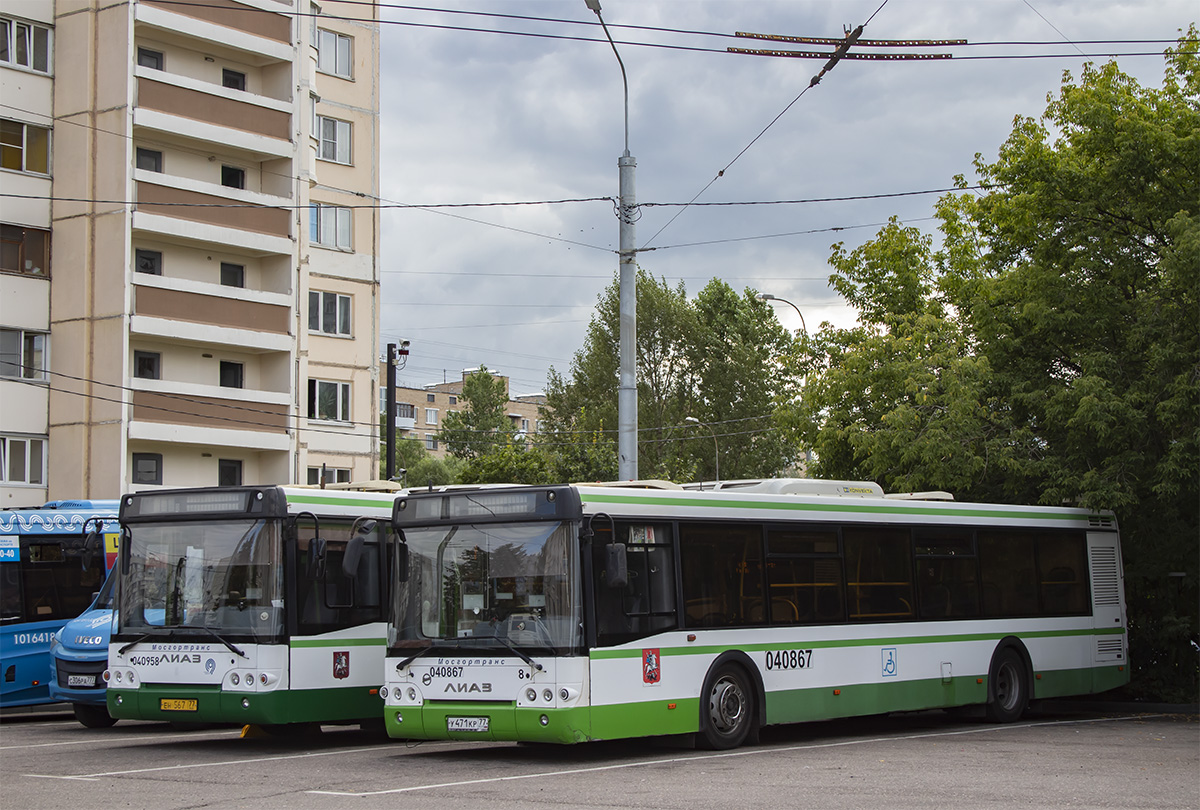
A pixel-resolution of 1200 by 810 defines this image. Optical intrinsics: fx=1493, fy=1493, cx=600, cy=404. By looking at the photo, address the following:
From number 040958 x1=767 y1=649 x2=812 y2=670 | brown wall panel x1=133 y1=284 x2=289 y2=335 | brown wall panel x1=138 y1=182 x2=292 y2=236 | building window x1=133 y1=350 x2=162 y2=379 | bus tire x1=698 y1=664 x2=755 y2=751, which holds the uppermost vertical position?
brown wall panel x1=138 y1=182 x2=292 y2=236

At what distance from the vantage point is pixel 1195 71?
22047mm

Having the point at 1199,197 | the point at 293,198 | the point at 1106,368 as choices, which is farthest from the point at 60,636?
the point at 293,198

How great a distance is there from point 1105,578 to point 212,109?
29953 millimetres

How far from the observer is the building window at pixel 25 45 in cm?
3984

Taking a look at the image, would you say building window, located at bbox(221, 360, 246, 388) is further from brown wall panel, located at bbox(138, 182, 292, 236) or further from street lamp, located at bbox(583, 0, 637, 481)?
street lamp, located at bbox(583, 0, 637, 481)

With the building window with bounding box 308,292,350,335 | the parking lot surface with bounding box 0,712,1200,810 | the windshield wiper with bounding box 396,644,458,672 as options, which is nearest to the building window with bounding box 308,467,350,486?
the building window with bounding box 308,292,350,335

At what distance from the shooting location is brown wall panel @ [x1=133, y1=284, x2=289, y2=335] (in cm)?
4038

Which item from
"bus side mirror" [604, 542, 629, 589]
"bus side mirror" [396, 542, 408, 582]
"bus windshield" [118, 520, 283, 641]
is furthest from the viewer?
"bus windshield" [118, 520, 283, 641]

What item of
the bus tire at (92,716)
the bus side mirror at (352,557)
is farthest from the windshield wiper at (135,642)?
the bus tire at (92,716)

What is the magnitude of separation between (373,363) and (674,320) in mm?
23123

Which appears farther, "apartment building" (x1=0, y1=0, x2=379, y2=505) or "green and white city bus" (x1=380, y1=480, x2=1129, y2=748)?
"apartment building" (x1=0, y1=0, x2=379, y2=505)

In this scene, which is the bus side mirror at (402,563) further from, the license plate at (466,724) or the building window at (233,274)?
the building window at (233,274)

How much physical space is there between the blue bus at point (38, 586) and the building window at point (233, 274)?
22385mm

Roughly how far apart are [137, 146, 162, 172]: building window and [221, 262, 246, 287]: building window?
3.40 metres
